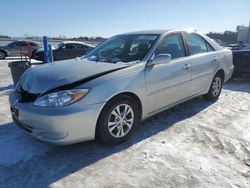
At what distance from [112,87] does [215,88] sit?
3134mm

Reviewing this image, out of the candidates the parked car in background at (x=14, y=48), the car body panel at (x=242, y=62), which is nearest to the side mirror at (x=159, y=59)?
the car body panel at (x=242, y=62)

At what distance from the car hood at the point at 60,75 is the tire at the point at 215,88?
2595 mm

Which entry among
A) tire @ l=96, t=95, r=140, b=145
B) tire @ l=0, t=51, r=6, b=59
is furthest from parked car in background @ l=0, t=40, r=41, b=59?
tire @ l=96, t=95, r=140, b=145

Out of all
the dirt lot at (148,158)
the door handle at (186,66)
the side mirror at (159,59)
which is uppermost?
the side mirror at (159,59)

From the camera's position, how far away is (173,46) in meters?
4.42

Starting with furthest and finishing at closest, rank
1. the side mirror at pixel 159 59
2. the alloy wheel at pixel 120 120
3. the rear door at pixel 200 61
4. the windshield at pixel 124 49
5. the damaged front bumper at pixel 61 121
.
→ the rear door at pixel 200 61 → the windshield at pixel 124 49 → the side mirror at pixel 159 59 → the alloy wheel at pixel 120 120 → the damaged front bumper at pixel 61 121

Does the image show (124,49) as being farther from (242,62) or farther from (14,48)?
(14,48)

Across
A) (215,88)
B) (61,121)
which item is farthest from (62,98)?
(215,88)

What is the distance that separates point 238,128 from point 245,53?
4279 millimetres

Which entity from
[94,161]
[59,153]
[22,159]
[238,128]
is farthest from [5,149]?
[238,128]

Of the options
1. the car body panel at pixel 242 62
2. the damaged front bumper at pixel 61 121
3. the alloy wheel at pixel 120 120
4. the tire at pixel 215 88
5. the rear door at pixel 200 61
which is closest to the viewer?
the damaged front bumper at pixel 61 121

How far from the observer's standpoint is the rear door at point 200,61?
469 centimetres

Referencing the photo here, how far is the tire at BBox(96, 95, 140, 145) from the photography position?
3322mm

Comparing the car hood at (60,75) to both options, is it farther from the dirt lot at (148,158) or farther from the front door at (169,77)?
the dirt lot at (148,158)
